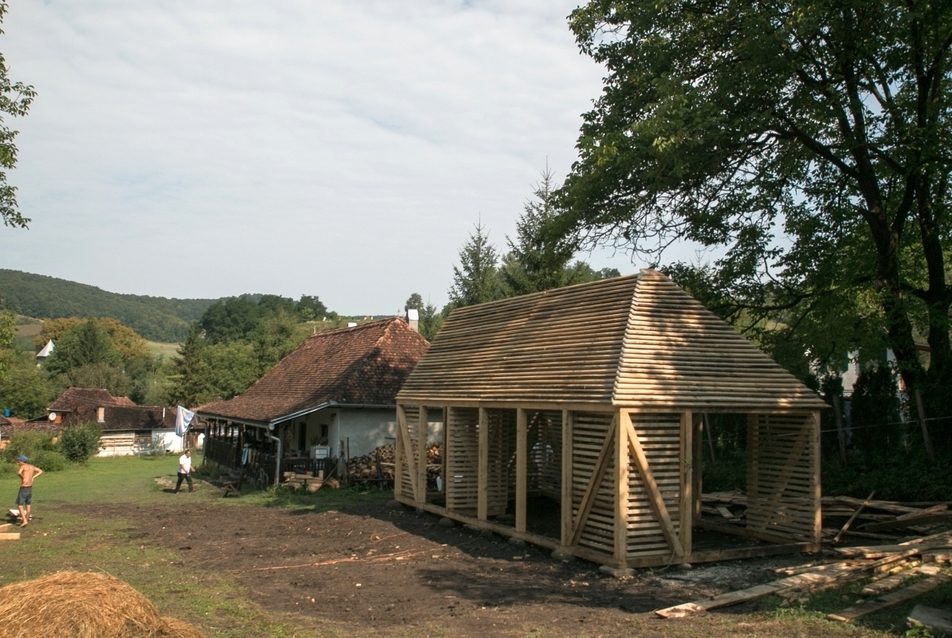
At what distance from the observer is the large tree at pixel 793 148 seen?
1628 cm

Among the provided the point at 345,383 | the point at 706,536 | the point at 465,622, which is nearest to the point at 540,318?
the point at 706,536

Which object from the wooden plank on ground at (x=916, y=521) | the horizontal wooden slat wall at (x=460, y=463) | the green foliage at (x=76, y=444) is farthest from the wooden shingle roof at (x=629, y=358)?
the green foliage at (x=76, y=444)

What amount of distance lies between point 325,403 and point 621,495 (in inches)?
564

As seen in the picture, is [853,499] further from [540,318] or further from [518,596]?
[518,596]

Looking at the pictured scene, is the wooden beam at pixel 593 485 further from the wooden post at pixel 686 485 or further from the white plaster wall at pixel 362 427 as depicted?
the white plaster wall at pixel 362 427

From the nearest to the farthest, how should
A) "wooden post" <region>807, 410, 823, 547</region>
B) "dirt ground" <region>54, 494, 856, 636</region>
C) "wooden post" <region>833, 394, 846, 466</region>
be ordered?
1. "dirt ground" <region>54, 494, 856, 636</region>
2. "wooden post" <region>807, 410, 823, 547</region>
3. "wooden post" <region>833, 394, 846, 466</region>

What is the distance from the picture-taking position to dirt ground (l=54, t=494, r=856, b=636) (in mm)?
9453

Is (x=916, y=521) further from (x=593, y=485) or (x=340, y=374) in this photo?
(x=340, y=374)

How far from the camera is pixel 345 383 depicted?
26375 millimetres

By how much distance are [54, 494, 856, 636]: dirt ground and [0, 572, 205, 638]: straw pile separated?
9.60 feet

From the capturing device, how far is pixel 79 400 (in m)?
59.8

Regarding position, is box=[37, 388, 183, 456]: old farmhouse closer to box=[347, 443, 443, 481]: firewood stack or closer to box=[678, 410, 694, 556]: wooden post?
box=[347, 443, 443, 481]: firewood stack

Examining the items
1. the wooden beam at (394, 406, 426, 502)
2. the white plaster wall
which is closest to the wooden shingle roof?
the wooden beam at (394, 406, 426, 502)

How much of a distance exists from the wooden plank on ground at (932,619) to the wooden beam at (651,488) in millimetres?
3917
